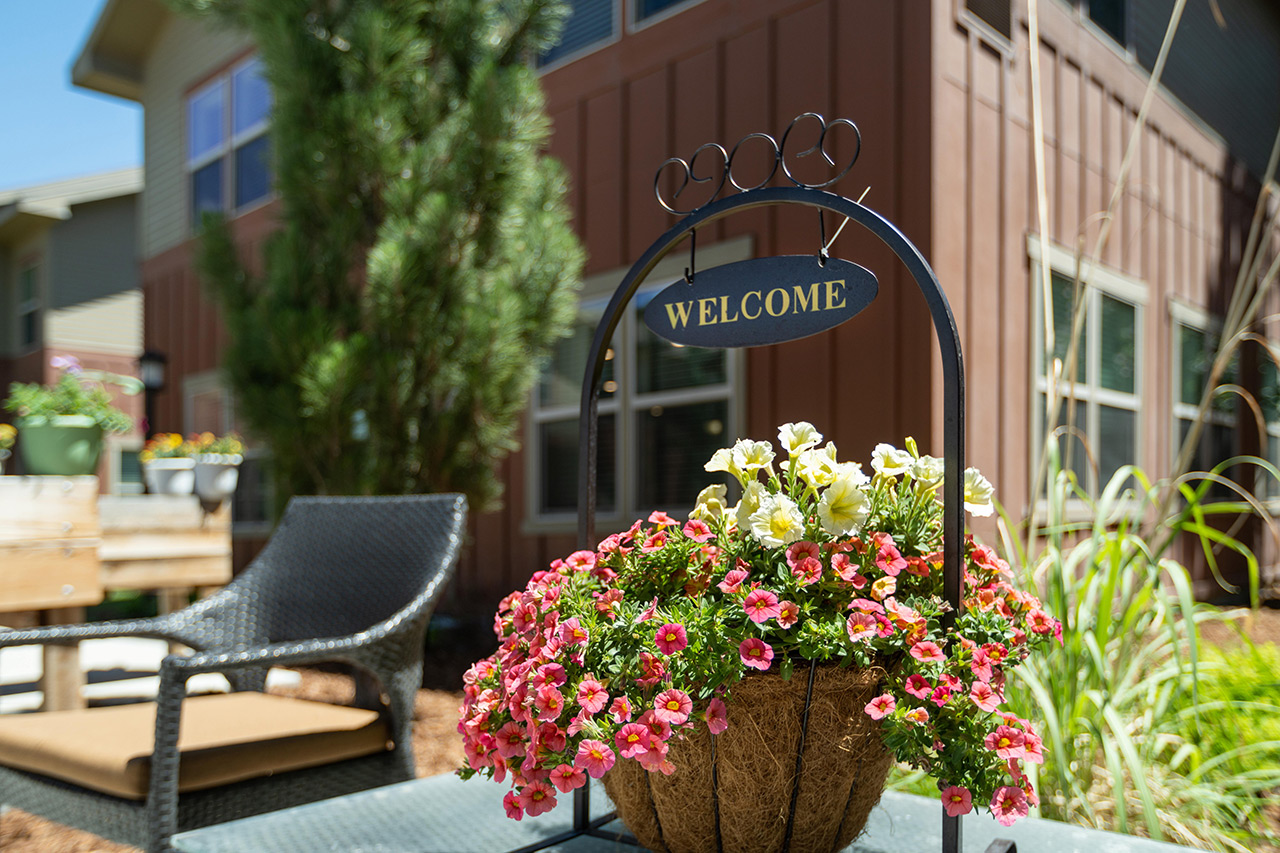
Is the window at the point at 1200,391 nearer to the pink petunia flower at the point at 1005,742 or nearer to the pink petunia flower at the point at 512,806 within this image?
the pink petunia flower at the point at 1005,742

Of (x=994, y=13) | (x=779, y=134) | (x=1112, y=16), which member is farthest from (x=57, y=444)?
(x=1112, y=16)

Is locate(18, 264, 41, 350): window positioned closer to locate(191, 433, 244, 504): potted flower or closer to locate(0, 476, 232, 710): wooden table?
locate(191, 433, 244, 504): potted flower

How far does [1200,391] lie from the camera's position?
21.7 feet

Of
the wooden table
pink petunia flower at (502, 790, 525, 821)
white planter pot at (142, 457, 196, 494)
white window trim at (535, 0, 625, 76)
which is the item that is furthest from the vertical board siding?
white planter pot at (142, 457, 196, 494)

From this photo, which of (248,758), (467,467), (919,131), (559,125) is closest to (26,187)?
(559,125)

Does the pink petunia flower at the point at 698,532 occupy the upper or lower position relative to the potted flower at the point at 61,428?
lower

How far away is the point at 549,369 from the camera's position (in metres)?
5.48

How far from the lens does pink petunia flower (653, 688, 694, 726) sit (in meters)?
1.04

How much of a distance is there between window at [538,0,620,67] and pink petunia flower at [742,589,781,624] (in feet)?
15.2

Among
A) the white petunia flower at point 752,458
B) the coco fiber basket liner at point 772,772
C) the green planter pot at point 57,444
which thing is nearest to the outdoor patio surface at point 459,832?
the coco fiber basket liner at point 772,772

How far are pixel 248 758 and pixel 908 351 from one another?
117 inches

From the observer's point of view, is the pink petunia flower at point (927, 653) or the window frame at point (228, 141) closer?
the pink petunia flower at point (927, 653)

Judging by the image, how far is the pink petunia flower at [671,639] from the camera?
1075 mm

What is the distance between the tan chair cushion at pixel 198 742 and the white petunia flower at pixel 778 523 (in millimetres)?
1136
